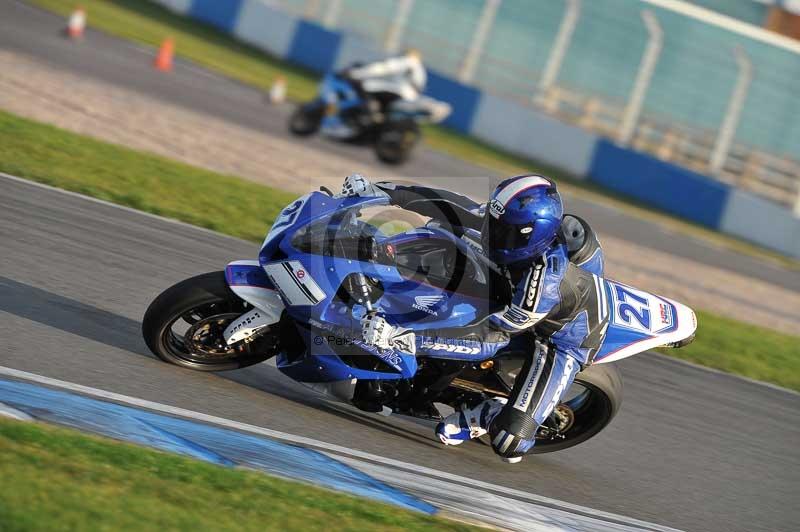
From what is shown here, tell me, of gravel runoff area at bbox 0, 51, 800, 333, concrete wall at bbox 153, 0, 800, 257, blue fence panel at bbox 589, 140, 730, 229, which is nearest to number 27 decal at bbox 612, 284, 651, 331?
gravel runoff area at bbox 0, 51, 800, 333

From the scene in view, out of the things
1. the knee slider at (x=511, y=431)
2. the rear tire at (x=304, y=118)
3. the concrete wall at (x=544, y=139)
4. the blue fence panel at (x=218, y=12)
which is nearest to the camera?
the knee slider at (x=511, y=431)

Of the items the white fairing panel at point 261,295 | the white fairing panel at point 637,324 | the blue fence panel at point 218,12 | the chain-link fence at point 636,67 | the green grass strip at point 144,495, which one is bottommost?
the green grass strip at point 144,495

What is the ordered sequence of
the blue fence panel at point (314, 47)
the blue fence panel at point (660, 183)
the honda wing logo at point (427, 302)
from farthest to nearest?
the blue fence panel at point (314, 47)
the blue fence panel at point (660, 183)
the honda wing logo at point (427, 302)

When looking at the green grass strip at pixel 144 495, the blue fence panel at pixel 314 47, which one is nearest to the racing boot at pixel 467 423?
the green grass strip at pixel 144 495

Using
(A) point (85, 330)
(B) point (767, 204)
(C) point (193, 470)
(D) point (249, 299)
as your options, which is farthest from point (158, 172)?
(B) point (767, 204)

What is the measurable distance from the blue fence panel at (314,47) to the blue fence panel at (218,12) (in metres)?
2.23

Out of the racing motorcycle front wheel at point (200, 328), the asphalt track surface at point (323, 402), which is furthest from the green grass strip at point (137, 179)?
the racing motorcycle front wheel at point (200, 328)

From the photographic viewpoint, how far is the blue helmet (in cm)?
556

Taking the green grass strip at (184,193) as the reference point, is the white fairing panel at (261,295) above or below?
above

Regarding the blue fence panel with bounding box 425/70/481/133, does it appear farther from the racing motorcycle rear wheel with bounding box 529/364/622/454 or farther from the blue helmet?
the blue helmet

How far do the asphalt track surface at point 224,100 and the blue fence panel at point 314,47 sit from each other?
310 inches

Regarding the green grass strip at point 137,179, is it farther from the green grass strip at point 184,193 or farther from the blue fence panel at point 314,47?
the blue fence panel at point 314,47

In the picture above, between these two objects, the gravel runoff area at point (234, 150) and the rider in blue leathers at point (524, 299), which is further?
the gravel runoff area at point (234, 150)

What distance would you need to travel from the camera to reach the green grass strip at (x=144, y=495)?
4184 mm
